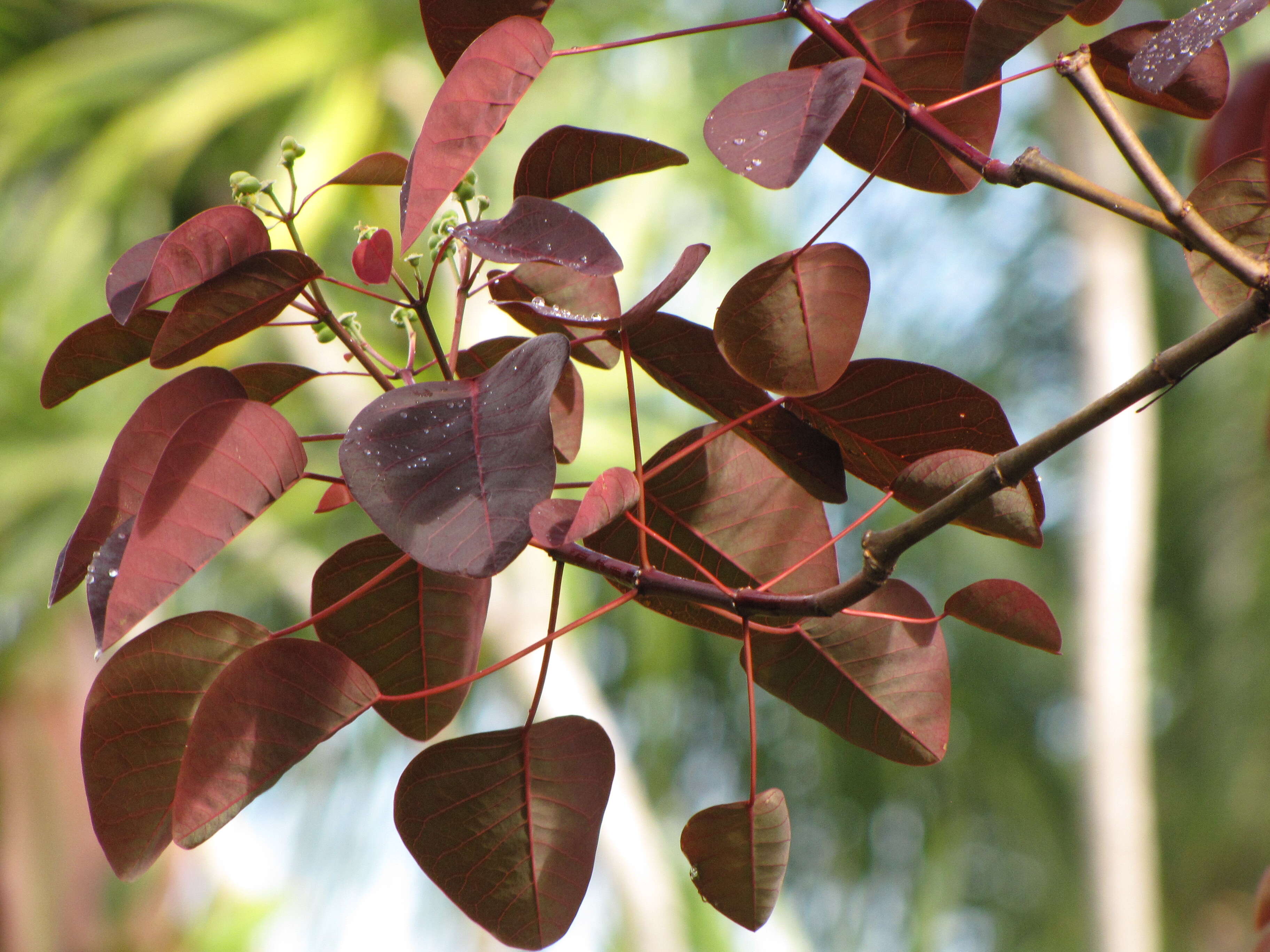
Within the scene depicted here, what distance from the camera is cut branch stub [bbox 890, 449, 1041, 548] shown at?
23 centimetres

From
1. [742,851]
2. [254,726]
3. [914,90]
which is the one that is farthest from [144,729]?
[914,90]

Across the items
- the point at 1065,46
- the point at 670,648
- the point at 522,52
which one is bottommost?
the point at 522,52

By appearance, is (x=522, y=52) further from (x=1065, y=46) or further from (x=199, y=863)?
(x=199, y=863)

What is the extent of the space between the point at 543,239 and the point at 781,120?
56mm

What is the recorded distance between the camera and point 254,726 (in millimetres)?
242

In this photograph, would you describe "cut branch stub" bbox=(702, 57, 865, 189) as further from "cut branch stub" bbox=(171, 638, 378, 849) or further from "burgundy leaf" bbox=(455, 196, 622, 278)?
"cut branch stub" bbox=(171, 638, 378, 849)

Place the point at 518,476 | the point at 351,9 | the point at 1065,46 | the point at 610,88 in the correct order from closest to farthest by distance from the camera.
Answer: the point at 518,476, the point at 1065,46, the point at 351,9, the point at 610,88

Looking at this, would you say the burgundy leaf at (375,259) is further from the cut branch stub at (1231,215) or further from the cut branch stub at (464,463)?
the cut branch stub at (1231,215)

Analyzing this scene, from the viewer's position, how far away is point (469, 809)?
0.26 metres

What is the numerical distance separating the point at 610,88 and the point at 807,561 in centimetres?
282

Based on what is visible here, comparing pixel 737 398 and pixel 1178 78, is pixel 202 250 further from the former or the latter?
pixel 1178 78

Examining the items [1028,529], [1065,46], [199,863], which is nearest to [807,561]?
[1028,529]

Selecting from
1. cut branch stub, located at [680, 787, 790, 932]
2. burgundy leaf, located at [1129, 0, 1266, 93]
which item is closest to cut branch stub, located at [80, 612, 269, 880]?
cut branch stub, located at [680, 787, 790, 932]

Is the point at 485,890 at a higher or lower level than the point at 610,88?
lower
